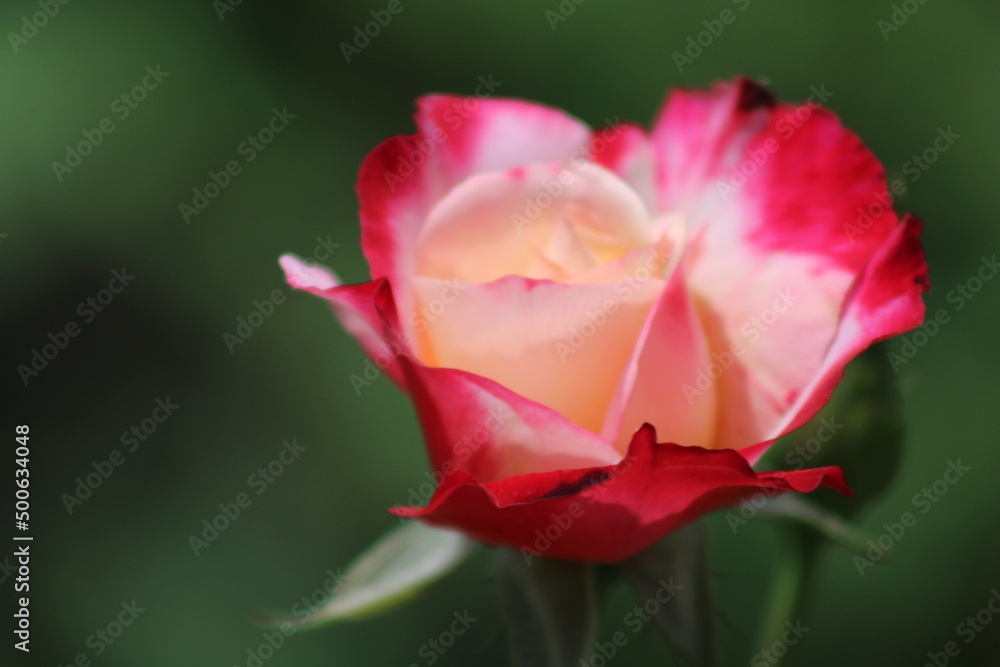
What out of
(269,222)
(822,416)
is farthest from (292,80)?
(822,416)

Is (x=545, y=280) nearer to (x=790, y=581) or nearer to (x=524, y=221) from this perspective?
(x=524, y=221)

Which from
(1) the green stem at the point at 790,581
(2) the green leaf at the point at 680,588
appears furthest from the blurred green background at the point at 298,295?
(2) the green leaf at the point at 680,588

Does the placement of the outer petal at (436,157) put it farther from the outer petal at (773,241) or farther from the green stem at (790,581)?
the green stem at (790,581)

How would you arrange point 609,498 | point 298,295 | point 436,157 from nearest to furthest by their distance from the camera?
1. point 609,498
2. point 436,157
3. point 298,295

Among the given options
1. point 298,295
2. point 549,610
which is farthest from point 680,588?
point 298,295

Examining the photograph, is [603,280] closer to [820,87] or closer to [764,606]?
[764,606]

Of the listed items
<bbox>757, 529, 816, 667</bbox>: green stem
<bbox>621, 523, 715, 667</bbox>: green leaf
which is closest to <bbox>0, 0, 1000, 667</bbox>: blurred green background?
<bbox>757, 529, 816, 667</bbox>: green stem

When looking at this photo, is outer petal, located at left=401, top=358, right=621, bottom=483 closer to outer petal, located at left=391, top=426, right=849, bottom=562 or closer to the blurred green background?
outer petal, located at left=391, top=426, right=849, bottom=562
